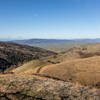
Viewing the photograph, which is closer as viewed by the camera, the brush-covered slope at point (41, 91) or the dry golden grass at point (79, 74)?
the brush-covered slope at point (41, 91)

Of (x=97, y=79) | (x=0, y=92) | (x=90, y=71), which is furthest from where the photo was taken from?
(x=90, y=71)

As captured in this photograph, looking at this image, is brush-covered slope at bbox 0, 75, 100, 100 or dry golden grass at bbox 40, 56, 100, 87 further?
dry golden grass at bbox 40, 56, 100, 87

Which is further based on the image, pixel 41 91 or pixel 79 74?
pixel 79 74

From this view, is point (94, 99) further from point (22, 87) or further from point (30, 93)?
point (22, 87)

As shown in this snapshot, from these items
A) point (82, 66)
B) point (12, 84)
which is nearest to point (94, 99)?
point (12, 84)

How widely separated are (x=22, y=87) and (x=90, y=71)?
15.5m

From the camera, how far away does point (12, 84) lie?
1402cm

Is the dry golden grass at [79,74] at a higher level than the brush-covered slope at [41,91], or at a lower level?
lower

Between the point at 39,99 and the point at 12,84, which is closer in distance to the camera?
the point at 39,99

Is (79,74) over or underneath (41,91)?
underneath

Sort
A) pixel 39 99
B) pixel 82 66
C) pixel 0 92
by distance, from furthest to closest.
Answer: pixel 82 66 < pixel 0 92 < pixel 39 99

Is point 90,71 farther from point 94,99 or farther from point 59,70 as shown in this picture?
point 94,99

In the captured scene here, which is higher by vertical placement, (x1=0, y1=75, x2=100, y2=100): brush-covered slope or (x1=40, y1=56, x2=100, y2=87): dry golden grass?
(x1=0, y1=75, x2=100, y2=100): brush-covered slope

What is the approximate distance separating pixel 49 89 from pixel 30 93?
1.90 meters
